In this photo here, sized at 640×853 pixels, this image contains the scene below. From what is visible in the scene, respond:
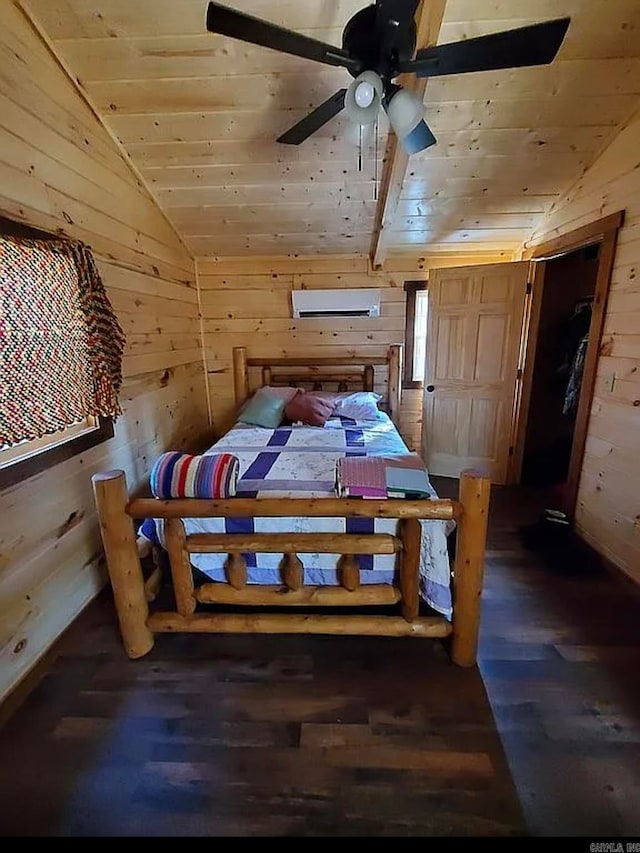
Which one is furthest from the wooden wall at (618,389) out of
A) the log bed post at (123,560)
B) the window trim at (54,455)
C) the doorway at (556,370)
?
the window trim at (54,455)

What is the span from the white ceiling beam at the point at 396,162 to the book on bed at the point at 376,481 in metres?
1.74

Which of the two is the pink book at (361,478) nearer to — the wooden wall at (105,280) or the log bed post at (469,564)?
the log bed post at (469,564)

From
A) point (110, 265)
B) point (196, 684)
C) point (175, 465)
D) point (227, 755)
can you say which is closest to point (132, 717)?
point (196, 684)

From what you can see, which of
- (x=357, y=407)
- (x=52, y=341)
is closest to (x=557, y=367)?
(x=357, y=407)

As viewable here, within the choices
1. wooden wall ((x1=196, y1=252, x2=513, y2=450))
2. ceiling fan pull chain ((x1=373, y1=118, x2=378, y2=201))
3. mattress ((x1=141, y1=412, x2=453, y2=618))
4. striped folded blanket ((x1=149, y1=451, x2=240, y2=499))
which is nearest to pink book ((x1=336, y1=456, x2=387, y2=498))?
mattress ((x1=141, y1=412, x2=453, y2=618))

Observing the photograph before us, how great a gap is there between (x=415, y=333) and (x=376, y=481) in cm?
279

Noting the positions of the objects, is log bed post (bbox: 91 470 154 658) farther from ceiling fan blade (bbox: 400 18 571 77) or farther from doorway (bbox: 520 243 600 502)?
doorway (bbox: 520 243 600 502)

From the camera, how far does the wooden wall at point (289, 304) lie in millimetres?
3982

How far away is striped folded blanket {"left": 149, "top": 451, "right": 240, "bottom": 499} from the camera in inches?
67.3

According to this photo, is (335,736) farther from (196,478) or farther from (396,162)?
(396,162)

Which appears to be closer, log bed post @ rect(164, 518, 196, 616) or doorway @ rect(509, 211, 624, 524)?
log bed post @ rect(164, 518, 196, 616)

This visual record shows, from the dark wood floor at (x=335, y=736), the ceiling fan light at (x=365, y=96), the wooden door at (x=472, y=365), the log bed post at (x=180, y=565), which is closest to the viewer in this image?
the dark wood floor at (x=335, y=736)

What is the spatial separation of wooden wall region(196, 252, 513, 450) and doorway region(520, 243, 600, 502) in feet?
2.10

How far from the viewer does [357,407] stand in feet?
12.0
